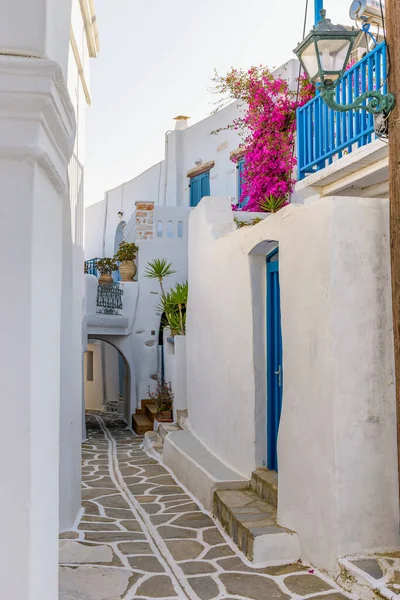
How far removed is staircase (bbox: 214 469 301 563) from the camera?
218 inches

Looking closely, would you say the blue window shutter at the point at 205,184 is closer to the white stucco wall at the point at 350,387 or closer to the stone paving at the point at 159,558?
the stone paving at the point at 159,558

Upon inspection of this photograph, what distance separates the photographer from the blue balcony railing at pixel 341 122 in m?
6.81

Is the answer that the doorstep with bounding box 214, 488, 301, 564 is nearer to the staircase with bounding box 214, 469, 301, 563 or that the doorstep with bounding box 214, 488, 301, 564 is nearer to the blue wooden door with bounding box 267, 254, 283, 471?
the staircase with bounding box 214, 469, 301, 563

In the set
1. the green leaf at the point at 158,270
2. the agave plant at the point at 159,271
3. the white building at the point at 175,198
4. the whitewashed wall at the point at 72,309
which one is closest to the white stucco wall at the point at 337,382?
the whitewashed wall at the point at 72,309

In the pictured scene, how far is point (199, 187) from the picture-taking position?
1900cm

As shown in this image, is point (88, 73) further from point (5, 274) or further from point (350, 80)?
point (5, 274)

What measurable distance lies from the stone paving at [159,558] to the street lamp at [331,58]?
12.5ft

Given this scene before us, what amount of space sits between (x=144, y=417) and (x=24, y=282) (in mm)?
14383

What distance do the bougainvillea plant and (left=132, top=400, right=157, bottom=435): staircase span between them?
233 inches

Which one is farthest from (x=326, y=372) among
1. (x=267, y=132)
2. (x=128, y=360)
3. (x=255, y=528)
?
(x=128, y=360)

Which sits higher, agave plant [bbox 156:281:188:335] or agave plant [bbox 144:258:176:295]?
agave plant [bbox 144:258:176:295]

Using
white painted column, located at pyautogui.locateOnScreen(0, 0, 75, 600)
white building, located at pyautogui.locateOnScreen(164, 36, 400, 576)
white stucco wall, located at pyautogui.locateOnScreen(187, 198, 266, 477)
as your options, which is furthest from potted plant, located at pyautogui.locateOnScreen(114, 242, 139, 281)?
white painted column, located at pyautogui.locateOnScreen(0, 0, 75, 600)

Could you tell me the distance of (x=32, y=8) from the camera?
2.41 m

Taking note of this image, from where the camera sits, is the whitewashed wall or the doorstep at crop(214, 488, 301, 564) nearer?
the doorstep at crop(214, 488, 301, 564)
